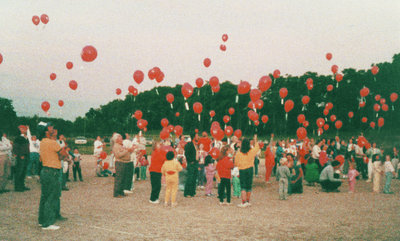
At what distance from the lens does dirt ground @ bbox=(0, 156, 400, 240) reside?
20.1 feet

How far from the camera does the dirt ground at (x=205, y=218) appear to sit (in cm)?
613

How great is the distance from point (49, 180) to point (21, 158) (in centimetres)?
516

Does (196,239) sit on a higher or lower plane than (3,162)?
lower

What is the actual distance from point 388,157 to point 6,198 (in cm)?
1180

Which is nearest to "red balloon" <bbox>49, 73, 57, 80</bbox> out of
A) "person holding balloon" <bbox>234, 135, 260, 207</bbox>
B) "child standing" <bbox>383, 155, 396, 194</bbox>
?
"person holding balloon" <bbox>234, 135, 260, 207</bbox>

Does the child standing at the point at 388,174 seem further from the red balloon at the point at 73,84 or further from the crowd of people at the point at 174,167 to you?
the red balloon at the point at 73,84

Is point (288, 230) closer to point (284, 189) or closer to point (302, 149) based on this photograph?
point (284, 189)

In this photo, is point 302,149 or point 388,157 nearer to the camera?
point 388,157

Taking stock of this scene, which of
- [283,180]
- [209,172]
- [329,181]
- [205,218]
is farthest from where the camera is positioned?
[329,181]

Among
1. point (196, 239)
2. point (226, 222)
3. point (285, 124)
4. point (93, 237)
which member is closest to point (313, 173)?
point (226, 222)

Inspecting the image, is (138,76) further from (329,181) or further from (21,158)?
(329,181)

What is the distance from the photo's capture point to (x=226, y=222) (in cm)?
720

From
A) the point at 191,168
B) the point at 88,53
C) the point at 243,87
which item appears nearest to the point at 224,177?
the point at 191,168

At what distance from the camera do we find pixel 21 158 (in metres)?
10.9
